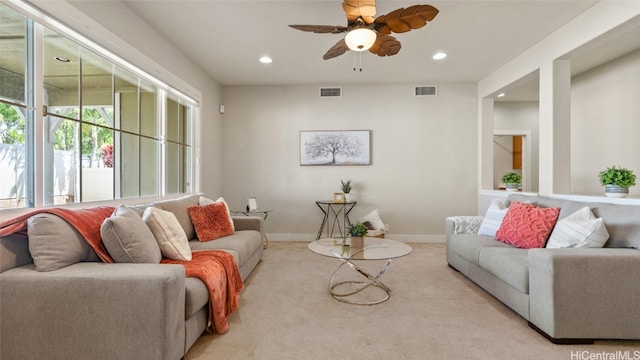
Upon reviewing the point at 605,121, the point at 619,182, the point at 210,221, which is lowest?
the point at 210,221

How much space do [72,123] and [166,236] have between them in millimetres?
1154

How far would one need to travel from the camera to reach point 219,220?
3.13 metres

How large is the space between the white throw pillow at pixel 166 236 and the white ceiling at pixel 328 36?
1.88 meters

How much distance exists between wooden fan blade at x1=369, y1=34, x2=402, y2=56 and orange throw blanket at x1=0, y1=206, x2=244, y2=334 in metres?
2.16

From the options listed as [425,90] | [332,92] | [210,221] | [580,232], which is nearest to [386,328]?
[580,232]

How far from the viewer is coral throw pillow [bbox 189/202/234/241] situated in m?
2.96

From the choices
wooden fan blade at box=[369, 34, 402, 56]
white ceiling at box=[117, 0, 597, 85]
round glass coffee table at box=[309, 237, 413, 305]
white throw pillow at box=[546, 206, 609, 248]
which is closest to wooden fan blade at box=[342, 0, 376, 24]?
wooden fan blade at box=[369, 34, 402, 56]

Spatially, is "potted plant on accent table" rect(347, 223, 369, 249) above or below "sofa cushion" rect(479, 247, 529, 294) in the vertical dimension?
above

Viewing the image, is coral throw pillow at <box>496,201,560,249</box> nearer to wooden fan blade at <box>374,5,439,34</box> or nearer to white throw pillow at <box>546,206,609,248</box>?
white throw pillow at <box>546,206,609,248</box>

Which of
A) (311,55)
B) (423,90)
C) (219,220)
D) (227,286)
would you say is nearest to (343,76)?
(311,55)

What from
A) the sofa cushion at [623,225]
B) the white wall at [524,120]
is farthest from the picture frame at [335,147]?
the sofa cushion at [623,225]

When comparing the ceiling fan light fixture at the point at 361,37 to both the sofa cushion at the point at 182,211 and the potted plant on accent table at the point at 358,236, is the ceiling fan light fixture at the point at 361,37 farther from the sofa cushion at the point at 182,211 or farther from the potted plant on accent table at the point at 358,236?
the sofa cushion at the point at 182,211

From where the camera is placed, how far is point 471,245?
2.84 m

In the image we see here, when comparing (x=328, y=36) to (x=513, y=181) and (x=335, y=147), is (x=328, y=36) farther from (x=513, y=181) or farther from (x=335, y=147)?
(x=513, y=181)
